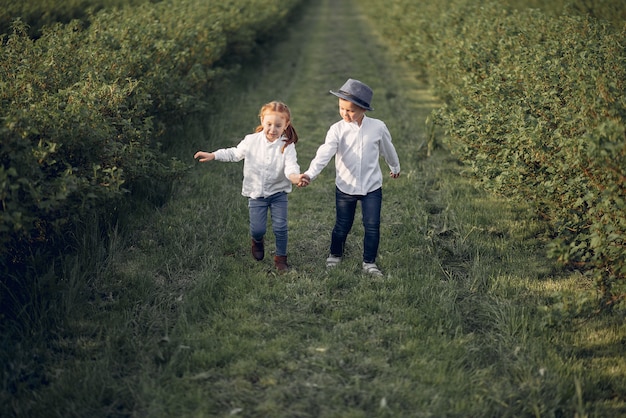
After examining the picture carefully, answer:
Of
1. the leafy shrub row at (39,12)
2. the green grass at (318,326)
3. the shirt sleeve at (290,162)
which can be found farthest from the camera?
the leafy shrub row at (39,12)

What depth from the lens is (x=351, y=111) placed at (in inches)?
199

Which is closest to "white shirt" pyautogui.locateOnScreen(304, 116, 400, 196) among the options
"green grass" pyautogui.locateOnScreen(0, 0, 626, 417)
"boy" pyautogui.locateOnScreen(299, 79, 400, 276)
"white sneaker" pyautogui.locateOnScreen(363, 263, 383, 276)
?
"boy" pyautogui.locateOnScreen(299, 79, 400, 276)

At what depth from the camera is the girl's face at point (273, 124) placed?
5027 millimetres

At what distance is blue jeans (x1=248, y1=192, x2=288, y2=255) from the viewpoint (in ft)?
17.2

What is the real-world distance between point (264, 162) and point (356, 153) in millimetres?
749

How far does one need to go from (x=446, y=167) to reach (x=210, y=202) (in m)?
3.05

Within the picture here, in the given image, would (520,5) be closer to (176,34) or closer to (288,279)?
(176,34)

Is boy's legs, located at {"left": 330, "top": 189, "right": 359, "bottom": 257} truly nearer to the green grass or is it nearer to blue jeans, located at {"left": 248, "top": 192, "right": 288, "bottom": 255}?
the green grass

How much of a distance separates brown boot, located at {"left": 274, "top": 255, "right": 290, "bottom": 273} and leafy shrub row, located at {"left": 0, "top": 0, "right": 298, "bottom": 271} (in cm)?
144

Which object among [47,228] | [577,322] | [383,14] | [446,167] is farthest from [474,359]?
[383,14]

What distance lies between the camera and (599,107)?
450cm

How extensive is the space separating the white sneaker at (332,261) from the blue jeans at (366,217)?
0.50ft

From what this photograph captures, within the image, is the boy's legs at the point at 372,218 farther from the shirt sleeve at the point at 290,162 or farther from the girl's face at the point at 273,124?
the girl's face at the point at 273,124

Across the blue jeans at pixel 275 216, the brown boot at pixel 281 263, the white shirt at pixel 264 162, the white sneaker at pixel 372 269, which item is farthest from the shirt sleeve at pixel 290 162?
the white sneaker at pixel 372 269
